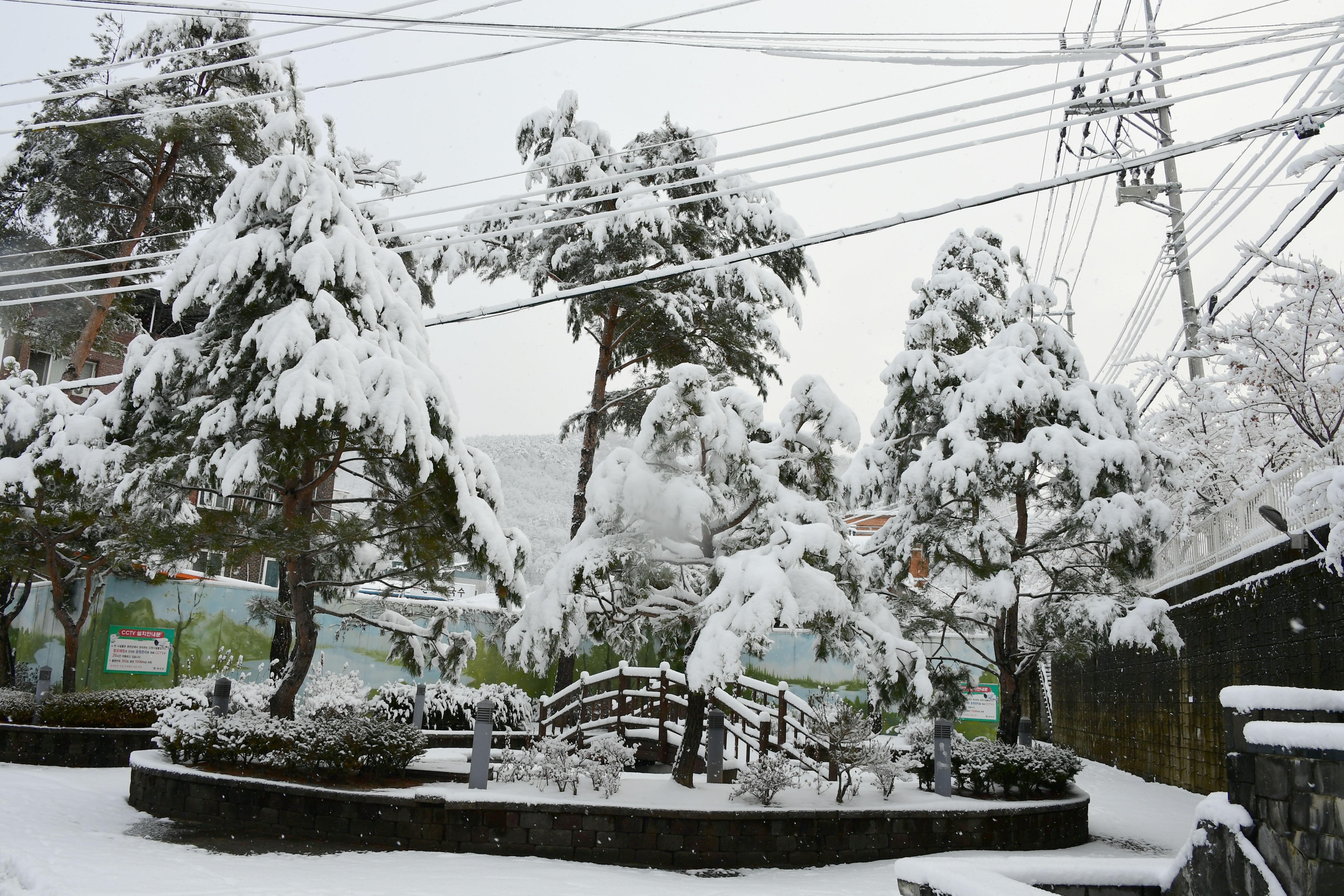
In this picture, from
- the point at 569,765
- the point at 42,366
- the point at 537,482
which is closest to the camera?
the point at 569,765

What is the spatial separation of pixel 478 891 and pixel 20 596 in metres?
16.9

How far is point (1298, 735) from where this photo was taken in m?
5.64

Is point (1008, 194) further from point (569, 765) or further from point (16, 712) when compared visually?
point (16, 712)

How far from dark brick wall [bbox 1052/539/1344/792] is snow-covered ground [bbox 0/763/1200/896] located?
2.72m

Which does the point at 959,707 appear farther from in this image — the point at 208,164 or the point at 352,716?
the point at 208,164

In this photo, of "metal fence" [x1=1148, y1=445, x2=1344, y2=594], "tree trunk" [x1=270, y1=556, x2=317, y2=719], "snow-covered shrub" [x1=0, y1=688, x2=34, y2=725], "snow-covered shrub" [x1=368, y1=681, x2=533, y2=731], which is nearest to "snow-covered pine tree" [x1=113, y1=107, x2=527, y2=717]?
"tree trunk" [x1=270, y1=556, x2=317, y2=719]

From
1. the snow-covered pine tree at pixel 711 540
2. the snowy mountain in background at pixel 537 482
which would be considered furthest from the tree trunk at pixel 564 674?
the snowy mountain in background at pixel 537 482

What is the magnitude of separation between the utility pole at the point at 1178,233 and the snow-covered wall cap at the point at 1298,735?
34.3ft

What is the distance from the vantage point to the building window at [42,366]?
31.1 m

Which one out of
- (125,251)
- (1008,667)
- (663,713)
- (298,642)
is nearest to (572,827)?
(663,713)

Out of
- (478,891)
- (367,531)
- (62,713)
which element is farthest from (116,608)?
(478,891)

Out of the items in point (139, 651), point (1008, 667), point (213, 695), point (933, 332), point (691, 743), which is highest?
point (933, 332)

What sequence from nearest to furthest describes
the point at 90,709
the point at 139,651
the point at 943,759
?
the point at 943,759, the point at 90,709, the point at 139,651

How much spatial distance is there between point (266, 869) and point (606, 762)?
3421 mm
